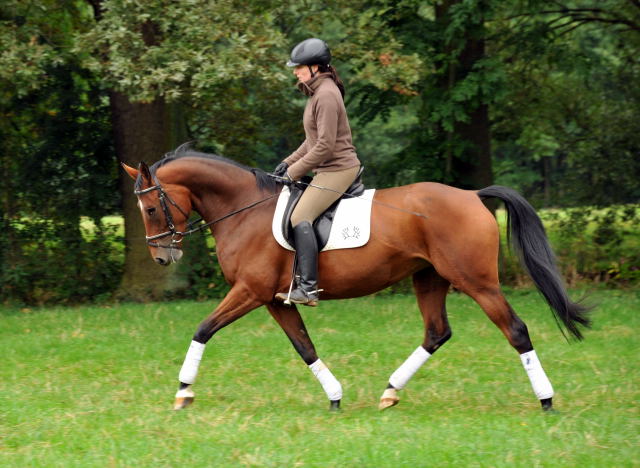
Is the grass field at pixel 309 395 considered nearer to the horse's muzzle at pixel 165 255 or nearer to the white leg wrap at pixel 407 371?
the white leg wrap at pixel 407 371

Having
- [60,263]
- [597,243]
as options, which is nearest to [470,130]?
[597,243]

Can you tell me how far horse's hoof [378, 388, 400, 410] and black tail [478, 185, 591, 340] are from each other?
154 centimetres

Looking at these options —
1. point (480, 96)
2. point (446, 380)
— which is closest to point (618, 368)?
point (446, 380)

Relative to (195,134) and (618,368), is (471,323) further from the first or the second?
(195,134)

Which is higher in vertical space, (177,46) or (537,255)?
(177,46)

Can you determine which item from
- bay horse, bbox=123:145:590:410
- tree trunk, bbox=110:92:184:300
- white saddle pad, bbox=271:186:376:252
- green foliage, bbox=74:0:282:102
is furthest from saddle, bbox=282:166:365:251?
tree trunk, bbox=110:92:184:300

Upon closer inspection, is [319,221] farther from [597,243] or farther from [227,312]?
[597,243]

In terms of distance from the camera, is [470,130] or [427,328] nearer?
[427,328]

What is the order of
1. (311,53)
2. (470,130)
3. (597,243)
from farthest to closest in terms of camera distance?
(597,243)
(470,130)
(311,53)

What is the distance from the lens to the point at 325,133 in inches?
294

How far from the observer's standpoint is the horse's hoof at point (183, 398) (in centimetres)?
781

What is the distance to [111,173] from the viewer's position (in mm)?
16328

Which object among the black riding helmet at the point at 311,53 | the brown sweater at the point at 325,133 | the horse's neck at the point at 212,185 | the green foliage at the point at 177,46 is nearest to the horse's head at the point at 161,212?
the horse's neck at the point at 212,185

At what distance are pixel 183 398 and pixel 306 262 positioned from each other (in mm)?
1627
